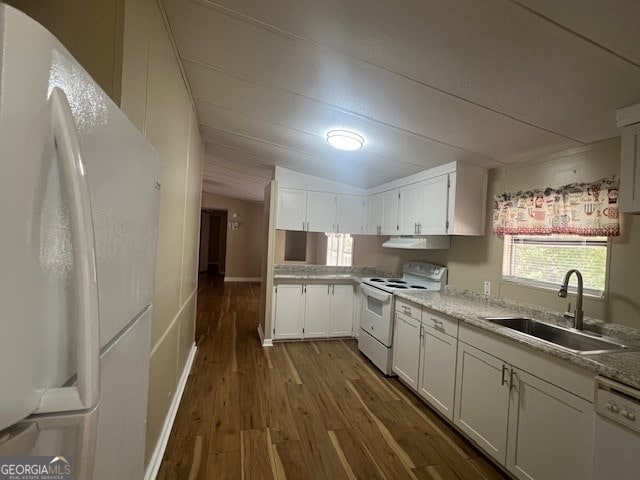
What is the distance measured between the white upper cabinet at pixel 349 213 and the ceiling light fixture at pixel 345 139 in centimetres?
174

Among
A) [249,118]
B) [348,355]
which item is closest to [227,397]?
[348,355]

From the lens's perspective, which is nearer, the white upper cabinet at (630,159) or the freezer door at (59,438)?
the freezer door at (59,438)

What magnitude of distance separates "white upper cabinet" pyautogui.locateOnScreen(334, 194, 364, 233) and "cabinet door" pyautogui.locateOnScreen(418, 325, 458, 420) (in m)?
1.99

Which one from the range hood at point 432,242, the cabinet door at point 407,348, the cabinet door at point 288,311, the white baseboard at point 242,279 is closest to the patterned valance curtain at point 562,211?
the range hood at point 432,242

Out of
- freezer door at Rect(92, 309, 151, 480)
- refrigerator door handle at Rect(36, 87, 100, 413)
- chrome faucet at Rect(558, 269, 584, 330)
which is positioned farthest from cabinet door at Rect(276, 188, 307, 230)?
refrigerator door handle at Rect(36, 87, 100, 413)

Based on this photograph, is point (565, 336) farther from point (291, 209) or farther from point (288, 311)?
point (291, 209)

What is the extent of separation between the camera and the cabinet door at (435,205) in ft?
9.03

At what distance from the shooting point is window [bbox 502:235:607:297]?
1945 millimetres

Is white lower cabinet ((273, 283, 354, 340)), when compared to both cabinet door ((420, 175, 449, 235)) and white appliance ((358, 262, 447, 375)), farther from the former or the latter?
cabinet door ((420, 175, 449, 235))

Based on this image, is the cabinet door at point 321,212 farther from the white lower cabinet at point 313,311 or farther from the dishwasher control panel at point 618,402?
the dishwasher control panel at point 618,402

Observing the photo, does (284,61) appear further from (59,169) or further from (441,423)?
(441,423)

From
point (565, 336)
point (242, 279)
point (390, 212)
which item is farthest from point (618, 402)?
point (242, 279)

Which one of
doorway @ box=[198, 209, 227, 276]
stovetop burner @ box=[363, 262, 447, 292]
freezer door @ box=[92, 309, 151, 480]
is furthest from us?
doorway @ box=[198, 209, 227, 276]

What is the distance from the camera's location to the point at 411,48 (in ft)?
4.49
